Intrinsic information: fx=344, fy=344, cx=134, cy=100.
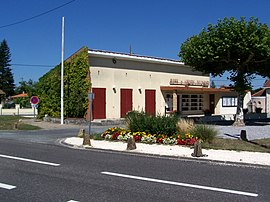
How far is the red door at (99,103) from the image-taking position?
27906mm

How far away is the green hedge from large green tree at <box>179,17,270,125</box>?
829cm

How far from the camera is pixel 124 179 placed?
7.83 meters

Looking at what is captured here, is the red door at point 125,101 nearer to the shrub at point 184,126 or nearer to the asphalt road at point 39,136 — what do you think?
the asphalt road at point 39,136

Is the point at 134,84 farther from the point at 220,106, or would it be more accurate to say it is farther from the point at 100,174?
the point at 100,174

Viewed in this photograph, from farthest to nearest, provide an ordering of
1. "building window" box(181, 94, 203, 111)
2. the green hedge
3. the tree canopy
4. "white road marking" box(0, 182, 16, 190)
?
"building window" box(181, 94, 203, 111) < the green hedge < the tree canopy < "white road marking" box(0, 182, 16, 190)

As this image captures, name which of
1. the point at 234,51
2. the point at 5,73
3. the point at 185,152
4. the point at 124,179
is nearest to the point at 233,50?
the point at 234,51

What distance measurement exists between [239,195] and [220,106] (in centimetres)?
3436

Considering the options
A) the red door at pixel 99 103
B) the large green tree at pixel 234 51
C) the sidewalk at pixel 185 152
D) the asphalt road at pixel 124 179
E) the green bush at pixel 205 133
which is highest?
the large green tree at pixel 234 51

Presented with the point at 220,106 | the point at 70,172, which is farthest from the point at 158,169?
the point at 220,106

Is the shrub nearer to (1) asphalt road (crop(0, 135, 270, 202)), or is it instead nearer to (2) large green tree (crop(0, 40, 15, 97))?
(1) asphalt road (crop(0, 135, 270, 202))

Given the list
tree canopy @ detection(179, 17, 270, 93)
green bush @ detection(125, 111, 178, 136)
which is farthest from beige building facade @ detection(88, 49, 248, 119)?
green bush @ detection(125, 111, 178, 136)

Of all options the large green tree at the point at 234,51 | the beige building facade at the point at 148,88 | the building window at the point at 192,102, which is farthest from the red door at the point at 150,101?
the large green tree at the point at 234,51

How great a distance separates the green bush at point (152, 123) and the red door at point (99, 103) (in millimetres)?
11523

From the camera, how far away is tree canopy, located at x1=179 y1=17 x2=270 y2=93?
66.3 ft
